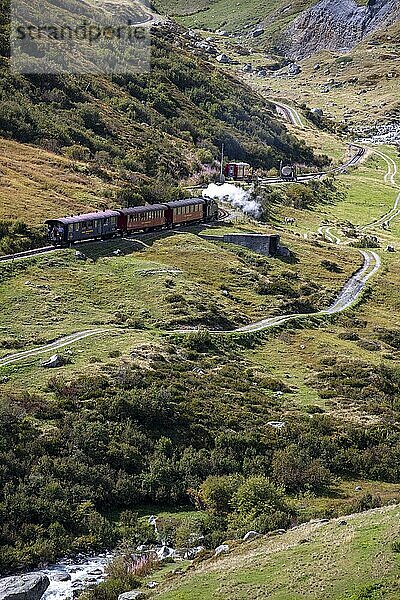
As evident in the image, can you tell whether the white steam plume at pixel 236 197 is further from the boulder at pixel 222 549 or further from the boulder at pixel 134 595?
the boulder at pixel 134 595

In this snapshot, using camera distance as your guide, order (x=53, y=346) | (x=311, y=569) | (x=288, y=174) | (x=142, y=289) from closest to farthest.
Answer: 1. (x=311, y=569)
2. (x=53, y=346)
3. (x=142, y=289)
4. (x=288, y=174)

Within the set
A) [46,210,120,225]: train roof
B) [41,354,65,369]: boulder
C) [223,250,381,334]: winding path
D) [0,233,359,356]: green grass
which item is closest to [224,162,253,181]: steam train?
[223,250,381,334]: winding path

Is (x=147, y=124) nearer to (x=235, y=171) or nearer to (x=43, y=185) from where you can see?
(x=235, y=171)

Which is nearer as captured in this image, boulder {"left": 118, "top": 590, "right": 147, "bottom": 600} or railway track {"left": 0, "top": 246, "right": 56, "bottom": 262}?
boulder {"left": 118, "top": 590, "right": 147, "bottom": 600}

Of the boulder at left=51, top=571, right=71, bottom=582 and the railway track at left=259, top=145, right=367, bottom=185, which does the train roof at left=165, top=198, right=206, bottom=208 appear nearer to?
the railway track at left=259, top=145, right=367, bottom=185

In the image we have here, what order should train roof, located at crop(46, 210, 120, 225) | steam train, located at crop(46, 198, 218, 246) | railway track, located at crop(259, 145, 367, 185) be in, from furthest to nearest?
railway track, located at crop(259, 145, 367, 185) → steam train, located at crop(46, 198, 218, 246) → train roof, located at crop(46, 210, 120, 225)

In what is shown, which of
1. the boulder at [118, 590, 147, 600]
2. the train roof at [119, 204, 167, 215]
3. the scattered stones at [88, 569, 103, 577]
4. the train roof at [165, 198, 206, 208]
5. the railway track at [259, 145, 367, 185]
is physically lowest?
the scattered stones at [88, 569, 103, 577]

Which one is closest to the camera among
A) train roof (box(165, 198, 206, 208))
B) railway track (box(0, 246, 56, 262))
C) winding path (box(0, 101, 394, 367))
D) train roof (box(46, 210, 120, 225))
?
winding path (box(0, 101, 394, 367))

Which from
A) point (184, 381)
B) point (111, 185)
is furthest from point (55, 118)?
point (184, 381)

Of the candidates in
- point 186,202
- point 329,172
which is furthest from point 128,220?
point 329,172
